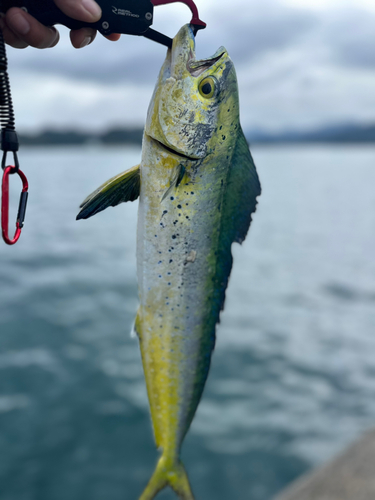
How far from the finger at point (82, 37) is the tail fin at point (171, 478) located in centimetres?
216

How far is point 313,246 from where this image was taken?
24781 mm

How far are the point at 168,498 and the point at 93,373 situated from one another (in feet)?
12.4

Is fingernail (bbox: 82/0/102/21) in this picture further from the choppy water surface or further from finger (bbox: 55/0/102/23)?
the choppy water surface

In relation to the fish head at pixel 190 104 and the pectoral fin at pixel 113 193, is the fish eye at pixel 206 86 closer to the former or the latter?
the fish head at pixel 190 104

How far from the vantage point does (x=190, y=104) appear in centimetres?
199

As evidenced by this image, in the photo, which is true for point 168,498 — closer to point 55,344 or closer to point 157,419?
point 55,344

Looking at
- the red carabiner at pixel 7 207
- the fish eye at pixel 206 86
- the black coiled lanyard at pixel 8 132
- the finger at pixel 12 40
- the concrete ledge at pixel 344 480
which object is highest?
the finger at pixel 12 40

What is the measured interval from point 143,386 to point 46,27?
9459 millimetres

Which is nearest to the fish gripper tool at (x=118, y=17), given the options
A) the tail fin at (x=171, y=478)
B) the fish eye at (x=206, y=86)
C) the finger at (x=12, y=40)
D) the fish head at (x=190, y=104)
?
the fish head at (x=190, y=104)

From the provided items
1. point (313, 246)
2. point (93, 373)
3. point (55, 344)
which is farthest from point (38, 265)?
point (313, 246)

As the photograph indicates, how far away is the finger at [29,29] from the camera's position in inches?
73.8

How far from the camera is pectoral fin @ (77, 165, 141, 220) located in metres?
1.83

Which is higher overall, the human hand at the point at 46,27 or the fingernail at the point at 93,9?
the fingernail at the point at 93,9

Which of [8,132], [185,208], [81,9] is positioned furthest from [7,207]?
[81,9]
